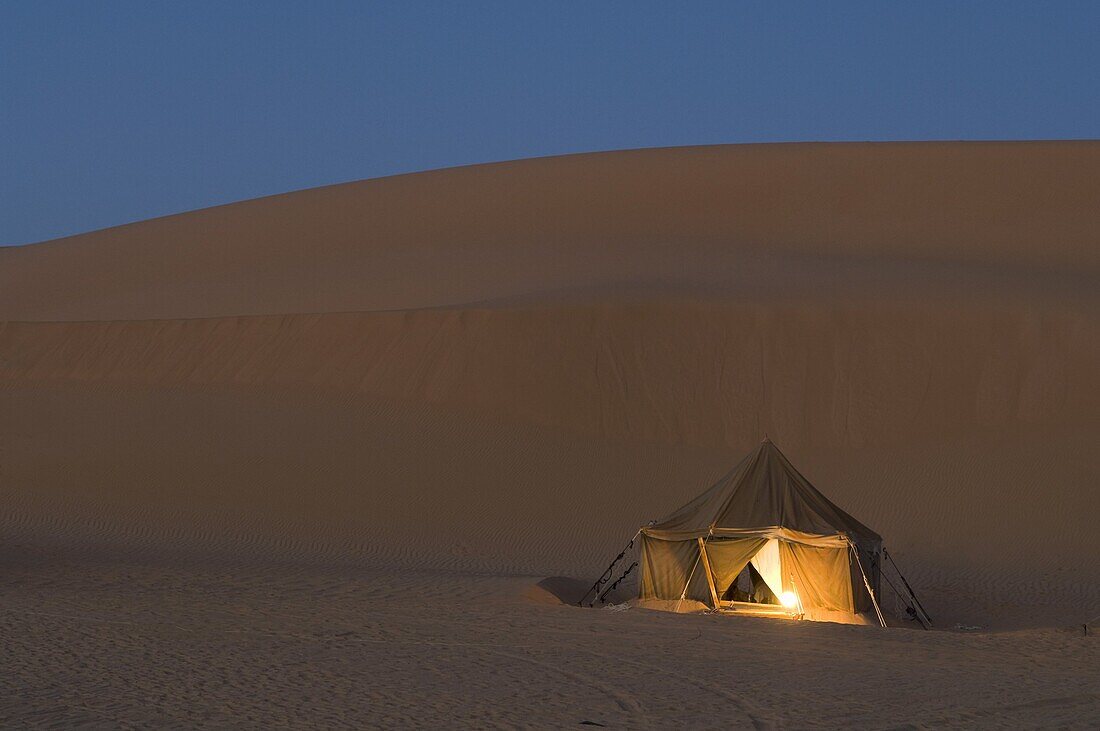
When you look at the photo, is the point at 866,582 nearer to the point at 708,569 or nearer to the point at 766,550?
the point at 766,550

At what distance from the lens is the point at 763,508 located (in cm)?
1733

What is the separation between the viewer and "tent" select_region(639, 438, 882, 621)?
664 inches

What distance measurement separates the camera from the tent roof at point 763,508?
17.1 metres

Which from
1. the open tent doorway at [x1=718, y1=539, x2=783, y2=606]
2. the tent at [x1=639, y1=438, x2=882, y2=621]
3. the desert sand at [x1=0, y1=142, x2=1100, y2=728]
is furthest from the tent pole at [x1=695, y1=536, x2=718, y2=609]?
the desert sand at [x1=0, y1=142, x2=1100, y2=728]

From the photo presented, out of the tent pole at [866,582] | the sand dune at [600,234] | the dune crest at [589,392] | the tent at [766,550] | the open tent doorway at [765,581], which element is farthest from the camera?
the sand dune at [600,234]

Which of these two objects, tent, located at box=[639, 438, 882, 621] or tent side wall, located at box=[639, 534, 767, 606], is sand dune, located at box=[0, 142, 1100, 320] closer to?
tent, located at box=[639, 438, 882, 621]

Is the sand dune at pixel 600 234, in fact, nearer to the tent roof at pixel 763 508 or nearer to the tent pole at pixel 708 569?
the tent roof at pixel 763 508

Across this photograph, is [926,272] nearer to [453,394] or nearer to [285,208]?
[453,394]

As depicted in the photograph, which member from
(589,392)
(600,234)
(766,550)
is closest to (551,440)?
(589,392)

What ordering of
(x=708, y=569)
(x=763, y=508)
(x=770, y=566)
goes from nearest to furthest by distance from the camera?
(x=708, y=569) → (x=763, y=508) → (x=770, y=566)

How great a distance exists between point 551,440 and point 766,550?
412 inches

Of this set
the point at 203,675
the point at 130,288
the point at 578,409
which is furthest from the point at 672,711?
the point at 130,288

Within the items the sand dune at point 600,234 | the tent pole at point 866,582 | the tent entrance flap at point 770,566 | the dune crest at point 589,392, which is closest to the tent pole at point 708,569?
the tent entrance flap at point 770,566

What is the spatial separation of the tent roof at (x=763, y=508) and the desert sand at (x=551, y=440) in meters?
1.60
